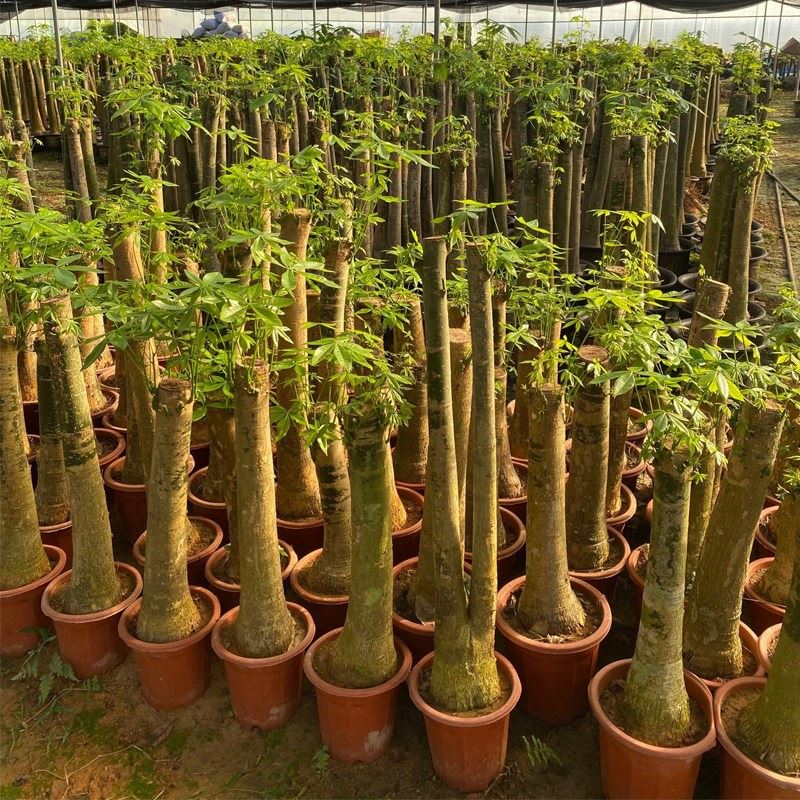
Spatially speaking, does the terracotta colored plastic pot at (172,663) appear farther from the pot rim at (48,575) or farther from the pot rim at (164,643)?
the pot rim at (48,575)

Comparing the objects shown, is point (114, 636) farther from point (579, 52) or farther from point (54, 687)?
point (579, 52)

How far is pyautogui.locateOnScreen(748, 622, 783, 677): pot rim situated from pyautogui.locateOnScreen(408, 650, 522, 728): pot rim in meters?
0.84

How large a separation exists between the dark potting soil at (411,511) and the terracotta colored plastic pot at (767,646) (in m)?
1.41

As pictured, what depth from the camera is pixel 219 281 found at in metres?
2.09

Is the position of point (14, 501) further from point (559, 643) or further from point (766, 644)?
point (766, 644)

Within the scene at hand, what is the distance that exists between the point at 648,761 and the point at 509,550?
1013mm

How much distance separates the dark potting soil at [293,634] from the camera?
2.70 metres

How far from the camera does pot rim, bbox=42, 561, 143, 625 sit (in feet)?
9.27

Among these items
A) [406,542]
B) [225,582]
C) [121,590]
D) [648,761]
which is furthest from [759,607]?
[121,590]

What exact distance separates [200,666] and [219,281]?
154 centimetres

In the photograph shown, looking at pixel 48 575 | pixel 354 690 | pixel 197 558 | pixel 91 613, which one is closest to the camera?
pixel 354 690

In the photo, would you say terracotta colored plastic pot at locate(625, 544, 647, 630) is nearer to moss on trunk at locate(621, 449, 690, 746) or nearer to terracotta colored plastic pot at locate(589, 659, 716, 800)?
terracotta colored plastic pot at locate(589, 659, 716, 800)

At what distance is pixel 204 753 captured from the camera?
2701 mm

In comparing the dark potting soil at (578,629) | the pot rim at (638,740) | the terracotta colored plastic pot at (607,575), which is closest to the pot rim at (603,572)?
the terracotta colored plastic pot at (607,575)
